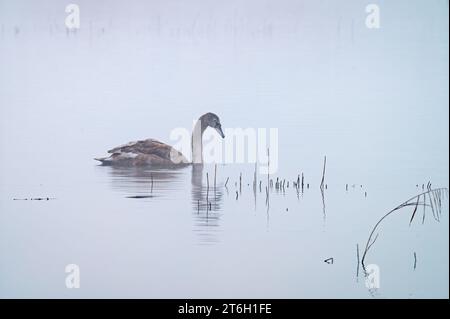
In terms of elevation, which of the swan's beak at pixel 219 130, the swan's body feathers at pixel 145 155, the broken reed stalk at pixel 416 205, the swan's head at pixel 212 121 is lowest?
the broken reed stalk at pixel 416 205

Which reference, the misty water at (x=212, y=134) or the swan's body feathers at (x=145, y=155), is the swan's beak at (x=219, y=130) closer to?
the misty water at (x=212, y=134)

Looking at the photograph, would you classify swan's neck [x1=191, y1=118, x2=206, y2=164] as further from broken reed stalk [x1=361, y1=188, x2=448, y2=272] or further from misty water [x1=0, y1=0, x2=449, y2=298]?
broken reed stalk [x1=361, y1=188, x2=448, y2=272]

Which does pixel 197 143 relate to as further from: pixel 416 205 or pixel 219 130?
pixel 416 205

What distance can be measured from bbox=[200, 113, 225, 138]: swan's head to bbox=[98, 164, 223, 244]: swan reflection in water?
178 mm

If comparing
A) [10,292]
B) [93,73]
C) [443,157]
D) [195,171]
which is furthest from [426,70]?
[10,292]

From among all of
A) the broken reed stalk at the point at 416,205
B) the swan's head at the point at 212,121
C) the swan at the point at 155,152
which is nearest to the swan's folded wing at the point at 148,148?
the swan at the point at 155,152

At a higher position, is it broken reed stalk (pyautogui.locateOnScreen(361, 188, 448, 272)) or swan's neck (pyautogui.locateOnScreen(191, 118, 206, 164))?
swan's neck (pyautogui.locateOnScreen(191, 118, 206, 164))

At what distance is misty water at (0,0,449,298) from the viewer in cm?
300

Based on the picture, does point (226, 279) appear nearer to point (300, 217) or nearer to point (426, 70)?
point (300, 217)

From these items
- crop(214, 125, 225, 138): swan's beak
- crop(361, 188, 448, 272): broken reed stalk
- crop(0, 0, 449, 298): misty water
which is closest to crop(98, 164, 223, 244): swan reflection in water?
crop(0, 0, 449, 298): misty water

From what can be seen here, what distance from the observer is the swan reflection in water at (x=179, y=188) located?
9.87 ft

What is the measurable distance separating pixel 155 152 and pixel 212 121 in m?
0.29

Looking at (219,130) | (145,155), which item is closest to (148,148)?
(145,155)

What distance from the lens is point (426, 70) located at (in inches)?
120
